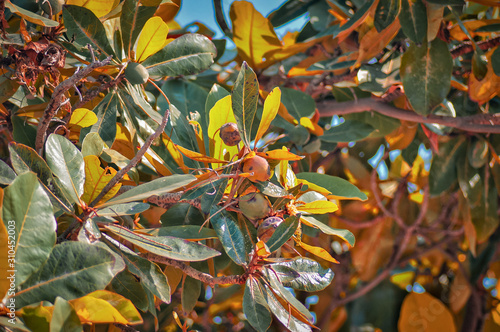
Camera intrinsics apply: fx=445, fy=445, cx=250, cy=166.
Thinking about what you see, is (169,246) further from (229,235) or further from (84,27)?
(84,27)

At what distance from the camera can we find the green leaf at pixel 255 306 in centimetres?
54

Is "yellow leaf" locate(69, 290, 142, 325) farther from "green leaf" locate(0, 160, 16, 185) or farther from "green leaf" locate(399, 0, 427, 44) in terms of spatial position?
"green leaf" locate(399, 0, 427, 44)

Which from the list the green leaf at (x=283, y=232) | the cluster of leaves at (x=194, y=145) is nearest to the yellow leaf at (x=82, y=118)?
the cluster of leaves at (x=194, y=145)

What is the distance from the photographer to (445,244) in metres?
1.77

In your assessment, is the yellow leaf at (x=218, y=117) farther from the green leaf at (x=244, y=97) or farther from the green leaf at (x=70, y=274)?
the green leaf at (x=70, y=274)

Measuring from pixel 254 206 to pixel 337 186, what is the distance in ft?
0.56

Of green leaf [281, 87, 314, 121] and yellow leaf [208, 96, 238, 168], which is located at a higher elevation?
yellow leaf [208, 96, 238, 168]

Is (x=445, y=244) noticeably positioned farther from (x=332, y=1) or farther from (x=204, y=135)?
(x=204, y=135)

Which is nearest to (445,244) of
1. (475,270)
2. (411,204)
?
(475,270)

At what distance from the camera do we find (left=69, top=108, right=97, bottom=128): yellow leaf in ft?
2.14

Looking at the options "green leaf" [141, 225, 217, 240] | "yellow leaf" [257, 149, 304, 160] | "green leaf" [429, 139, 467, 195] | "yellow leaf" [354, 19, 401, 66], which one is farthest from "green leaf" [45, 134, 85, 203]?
"green leaf" [429, 139, 467, 195]

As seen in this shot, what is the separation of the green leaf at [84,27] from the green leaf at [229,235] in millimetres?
322

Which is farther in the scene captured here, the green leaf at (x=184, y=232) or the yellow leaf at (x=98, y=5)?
the yellow leaf at (x=98, y=5)

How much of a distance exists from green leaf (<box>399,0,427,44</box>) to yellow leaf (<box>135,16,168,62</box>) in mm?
512
